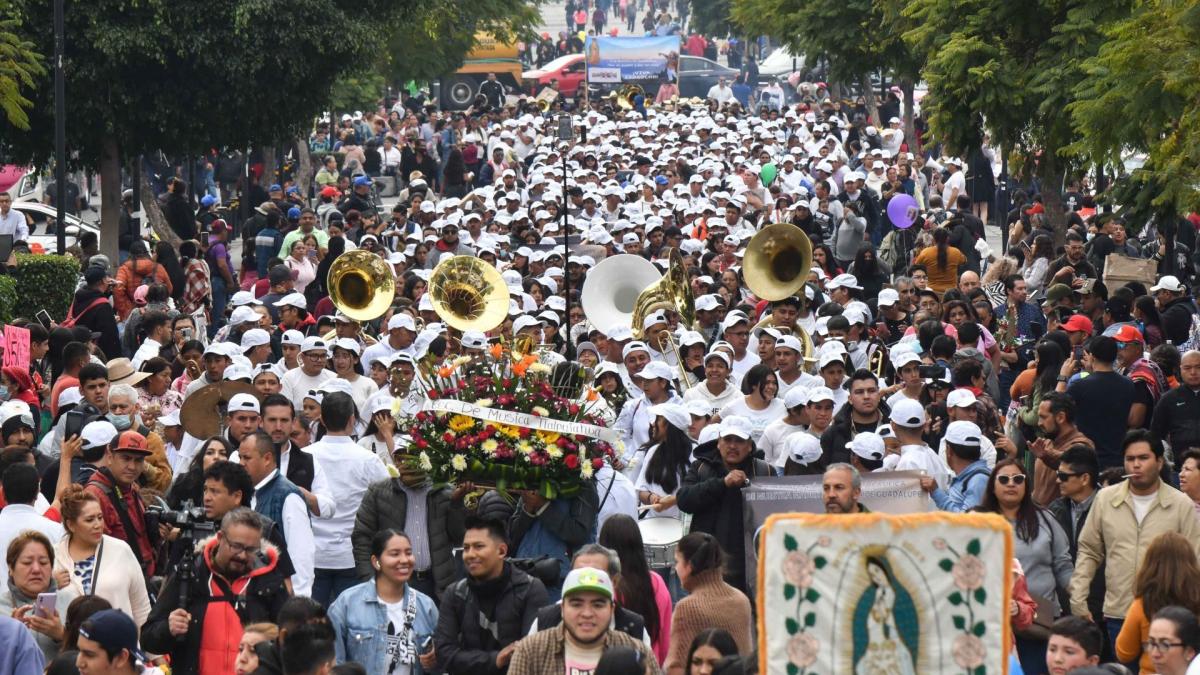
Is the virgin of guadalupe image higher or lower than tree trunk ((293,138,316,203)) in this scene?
higher

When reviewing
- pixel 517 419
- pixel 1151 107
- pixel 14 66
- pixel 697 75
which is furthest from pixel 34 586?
pixel 697 75

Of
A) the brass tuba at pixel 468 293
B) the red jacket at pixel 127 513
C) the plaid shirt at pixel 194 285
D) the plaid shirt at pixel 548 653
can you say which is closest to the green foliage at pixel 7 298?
the plaid shirt at pixel 194 285

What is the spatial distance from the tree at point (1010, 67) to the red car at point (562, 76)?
4624 centimetres

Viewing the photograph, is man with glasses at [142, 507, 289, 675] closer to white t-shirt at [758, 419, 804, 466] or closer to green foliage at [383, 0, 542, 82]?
white t-shirt at [758, 419, 804, 466]

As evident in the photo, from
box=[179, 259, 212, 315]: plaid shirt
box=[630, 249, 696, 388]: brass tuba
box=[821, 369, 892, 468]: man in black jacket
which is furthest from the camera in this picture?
box=[179, 259, 212, 315]: plaid shirt

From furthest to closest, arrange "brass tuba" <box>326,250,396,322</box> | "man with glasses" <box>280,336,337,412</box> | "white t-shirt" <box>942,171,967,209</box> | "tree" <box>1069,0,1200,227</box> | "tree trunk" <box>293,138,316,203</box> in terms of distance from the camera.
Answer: "tree trunk" <box>293,138,316,203</box> → "white t-shirt" <box>942,171,967,209</box> → "brass tuba" <box>326,250,396,322</box> → "tree" <box>1069,0,1200,227</box> → "man with glasses" <box>280,336,337,412</box>

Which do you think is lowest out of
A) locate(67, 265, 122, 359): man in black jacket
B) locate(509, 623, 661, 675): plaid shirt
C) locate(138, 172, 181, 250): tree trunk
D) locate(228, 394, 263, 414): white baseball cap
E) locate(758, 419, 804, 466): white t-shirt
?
locate(138, 172, 181, 250): tree trunk

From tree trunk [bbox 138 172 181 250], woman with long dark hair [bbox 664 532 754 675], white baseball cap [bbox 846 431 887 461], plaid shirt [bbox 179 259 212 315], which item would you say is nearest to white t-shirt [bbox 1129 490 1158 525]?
white baseball cap [bbox 846 431 887 461]

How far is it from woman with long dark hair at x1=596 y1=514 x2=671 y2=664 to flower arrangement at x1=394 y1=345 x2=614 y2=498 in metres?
1.58

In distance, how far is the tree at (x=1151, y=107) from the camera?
1539 cm

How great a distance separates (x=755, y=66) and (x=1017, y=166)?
5118cm

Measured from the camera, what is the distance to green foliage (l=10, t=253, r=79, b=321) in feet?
69.1

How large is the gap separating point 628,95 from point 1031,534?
5151 cm

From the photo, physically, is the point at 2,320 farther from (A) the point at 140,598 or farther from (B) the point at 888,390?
(A) the point at 140,598
